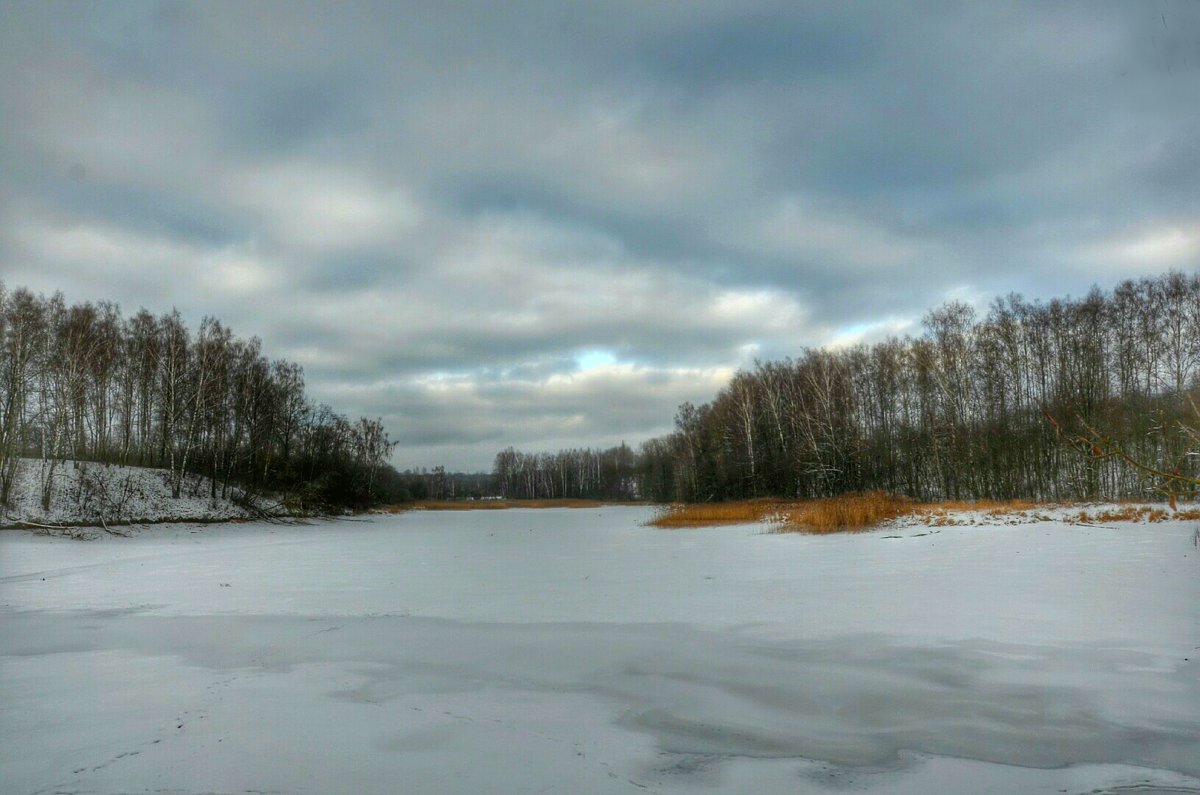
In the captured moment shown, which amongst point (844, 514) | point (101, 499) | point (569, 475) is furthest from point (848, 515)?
point (569, 475)

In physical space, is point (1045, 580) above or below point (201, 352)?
below

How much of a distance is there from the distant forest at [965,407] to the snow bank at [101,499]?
25155 millimetres

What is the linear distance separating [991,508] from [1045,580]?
35.4 ft

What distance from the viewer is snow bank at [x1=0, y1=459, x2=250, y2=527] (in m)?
21.7

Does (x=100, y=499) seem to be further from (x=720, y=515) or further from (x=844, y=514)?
(x=844, y=514)

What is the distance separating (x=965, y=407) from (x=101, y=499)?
32.2 metres

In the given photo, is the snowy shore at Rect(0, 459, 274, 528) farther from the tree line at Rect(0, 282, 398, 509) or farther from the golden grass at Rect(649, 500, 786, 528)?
the golden grass at Rect(649, 500, 786, 528)

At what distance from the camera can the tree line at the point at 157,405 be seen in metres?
22.7

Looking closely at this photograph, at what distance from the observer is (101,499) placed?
23.0 meters

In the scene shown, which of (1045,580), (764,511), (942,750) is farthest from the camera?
(764,511)

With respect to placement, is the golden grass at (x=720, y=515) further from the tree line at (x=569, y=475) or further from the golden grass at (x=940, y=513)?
the tree line at (x=569, y=475)

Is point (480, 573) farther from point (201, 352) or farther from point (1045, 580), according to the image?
point (201, 352)

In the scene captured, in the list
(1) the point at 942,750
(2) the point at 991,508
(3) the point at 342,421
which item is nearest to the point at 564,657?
(1) the point at 942,750

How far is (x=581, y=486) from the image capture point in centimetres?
9000
